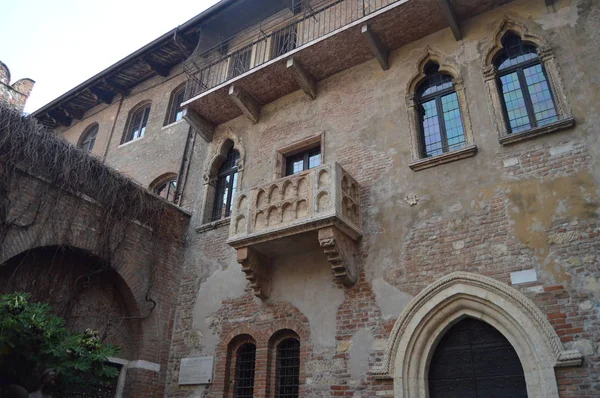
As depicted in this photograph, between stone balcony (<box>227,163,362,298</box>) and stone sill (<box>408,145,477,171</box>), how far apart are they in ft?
3.63

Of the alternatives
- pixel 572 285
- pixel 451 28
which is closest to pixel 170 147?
pixel 451 28

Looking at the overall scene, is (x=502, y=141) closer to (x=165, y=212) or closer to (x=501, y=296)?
(x=501, y=296)

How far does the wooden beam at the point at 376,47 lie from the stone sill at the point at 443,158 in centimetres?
240

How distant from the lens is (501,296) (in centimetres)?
652

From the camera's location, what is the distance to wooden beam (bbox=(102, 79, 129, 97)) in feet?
49.8

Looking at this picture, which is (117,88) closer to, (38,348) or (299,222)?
(299,222)

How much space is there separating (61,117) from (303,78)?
10954 millimetres

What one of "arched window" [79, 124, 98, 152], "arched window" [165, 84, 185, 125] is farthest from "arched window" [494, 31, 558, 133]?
"arched window" [79, 124, 98, 152]

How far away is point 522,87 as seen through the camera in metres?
7.89

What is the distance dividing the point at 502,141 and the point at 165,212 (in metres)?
6.86

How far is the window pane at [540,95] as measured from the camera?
749 centimetres

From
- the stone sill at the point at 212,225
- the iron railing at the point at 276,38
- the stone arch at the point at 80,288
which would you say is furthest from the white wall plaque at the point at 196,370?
the iron railing at the point at 276,38

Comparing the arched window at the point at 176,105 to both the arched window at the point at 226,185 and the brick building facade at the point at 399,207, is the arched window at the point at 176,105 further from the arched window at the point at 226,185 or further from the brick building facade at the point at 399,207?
the arched window at the point at 226,185

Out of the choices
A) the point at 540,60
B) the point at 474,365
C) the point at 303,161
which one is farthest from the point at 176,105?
the point at 474,365
